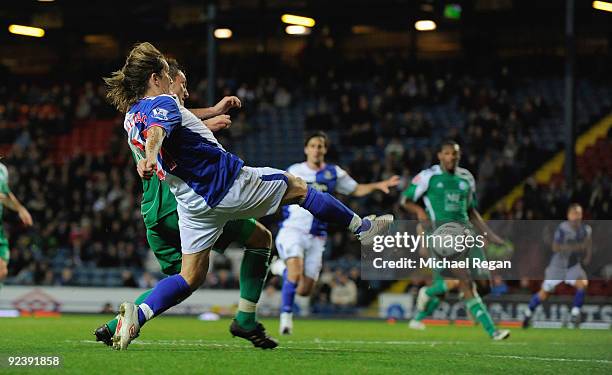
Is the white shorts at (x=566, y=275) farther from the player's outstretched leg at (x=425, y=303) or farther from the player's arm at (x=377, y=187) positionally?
the player's arm at (x=377, y=187)

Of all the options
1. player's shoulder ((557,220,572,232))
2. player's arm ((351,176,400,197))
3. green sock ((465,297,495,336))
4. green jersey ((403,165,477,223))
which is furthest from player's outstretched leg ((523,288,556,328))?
player's arm ((351,176,400,197))

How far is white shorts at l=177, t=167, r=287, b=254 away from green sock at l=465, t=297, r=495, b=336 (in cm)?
554

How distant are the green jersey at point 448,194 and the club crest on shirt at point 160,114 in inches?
265

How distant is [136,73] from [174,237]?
1.33 metres

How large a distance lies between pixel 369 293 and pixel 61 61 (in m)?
20.7


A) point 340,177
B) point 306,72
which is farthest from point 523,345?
point 306,72

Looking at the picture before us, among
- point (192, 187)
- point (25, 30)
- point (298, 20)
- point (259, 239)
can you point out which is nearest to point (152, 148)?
point (192, 187)

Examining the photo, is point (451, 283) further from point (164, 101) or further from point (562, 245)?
point (164, 101)

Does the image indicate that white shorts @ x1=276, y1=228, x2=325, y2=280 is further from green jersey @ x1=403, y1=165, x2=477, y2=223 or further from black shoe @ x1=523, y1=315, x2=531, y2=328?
black shoe @ x1=523, y1=315, x2=531, y2=328

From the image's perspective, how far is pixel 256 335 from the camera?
810 centimetres

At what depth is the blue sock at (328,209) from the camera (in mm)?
7473

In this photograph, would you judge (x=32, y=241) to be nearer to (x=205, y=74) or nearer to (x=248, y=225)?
(x=205, y=74)

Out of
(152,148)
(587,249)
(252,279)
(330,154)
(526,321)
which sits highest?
(330,154)

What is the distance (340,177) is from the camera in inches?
512
